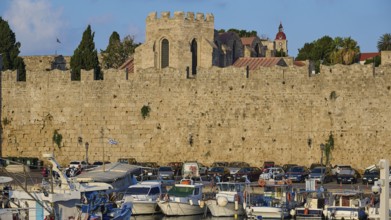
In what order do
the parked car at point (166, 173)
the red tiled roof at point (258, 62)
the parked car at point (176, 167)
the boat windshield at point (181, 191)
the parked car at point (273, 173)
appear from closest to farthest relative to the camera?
the boat windshield at point (181, 191) < the parked car at point (273, 173) < the parked car at point (166, 173) < the parked car at point (176, 167) < the red tiled roof at point (258, 62)

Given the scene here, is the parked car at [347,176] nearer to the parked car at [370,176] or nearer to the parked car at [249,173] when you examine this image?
the parked car at [370,176]

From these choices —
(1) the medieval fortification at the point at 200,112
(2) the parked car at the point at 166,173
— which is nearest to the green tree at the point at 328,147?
(1) the medieval fortification at the point at 200,112

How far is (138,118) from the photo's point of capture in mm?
61938

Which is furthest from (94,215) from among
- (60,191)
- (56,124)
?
(56,124)

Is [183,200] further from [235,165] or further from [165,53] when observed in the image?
[165,53]

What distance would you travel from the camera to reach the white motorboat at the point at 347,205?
4134cm

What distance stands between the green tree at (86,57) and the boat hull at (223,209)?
23.5 meters

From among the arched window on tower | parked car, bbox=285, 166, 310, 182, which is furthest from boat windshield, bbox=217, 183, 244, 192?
the arched window on tower

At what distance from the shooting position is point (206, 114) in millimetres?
60375

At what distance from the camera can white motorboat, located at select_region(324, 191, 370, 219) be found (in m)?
41.3

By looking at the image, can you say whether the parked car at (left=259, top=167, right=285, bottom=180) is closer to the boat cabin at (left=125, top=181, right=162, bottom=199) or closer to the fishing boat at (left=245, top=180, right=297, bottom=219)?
the fishing boat at (left=245, top=180, right=297, bottom=219)

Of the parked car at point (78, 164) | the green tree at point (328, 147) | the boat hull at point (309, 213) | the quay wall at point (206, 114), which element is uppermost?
the quay wall at point (206, 114)

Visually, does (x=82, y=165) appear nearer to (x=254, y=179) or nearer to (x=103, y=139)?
(x=103, y=139)

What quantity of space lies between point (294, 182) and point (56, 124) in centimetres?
1744
